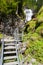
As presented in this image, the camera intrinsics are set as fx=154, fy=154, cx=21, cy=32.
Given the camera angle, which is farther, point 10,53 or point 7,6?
point 7,6

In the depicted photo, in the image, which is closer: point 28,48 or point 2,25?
point 28,48

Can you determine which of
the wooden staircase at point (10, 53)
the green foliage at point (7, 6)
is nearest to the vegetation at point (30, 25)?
the green foliage at point (7, 6)

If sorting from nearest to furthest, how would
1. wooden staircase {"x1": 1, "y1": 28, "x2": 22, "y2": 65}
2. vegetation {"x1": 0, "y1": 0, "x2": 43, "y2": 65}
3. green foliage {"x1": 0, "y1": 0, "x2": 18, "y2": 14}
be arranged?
wooden staircase {"x1": 1, "y1": 28, "x2": 22, "y2": 65}
vegetation {"x1": 0, "y1": 0, "x2": 43, "y2": 65}
green foliage {"x1": 0, "y1": 0, "x2": 18, "y2": 14}

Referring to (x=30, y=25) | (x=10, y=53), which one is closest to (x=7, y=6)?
(x=30, y=25)

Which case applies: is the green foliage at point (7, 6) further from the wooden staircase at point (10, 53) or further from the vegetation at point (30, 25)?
the wooden staircase at point (10, 53)

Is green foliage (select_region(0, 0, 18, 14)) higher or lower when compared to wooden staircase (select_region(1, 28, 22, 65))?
higher

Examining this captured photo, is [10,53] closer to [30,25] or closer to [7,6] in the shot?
[30,25]

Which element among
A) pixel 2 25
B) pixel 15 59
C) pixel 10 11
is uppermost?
pixel 10 11

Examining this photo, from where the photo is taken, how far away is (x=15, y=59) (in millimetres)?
10969

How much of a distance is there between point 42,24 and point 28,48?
13.0ft

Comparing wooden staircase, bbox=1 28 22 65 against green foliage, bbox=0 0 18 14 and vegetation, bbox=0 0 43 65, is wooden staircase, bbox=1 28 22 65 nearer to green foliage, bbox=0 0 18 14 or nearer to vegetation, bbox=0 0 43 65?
vegetation, bbox=0 0 43 65

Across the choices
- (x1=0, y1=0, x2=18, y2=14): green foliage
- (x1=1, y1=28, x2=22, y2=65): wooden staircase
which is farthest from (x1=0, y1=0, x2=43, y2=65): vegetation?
(x1=1, y1=28, x2=22, y2=65): wooden staircase

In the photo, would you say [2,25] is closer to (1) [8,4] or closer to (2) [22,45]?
(1) [8,4]

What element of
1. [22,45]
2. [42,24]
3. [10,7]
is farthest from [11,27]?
[22,45]
